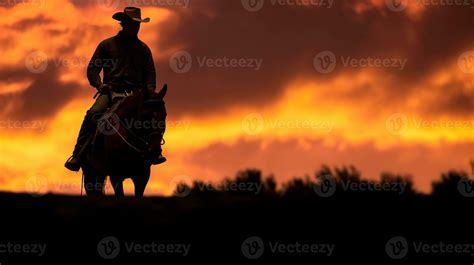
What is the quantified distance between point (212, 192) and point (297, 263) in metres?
1.83

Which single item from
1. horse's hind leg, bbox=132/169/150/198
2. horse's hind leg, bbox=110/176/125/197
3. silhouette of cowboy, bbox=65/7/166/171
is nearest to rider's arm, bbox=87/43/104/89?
silhouette of cowboy, bbox=65/7/166/171

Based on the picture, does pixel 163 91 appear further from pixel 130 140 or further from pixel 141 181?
pixel 141 181

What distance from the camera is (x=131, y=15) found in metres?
21.2

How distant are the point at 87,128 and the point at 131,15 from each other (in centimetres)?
280

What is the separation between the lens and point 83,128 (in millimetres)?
21281

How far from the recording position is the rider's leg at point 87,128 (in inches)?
820

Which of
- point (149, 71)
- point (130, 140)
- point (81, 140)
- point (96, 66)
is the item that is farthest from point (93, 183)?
point (149, 71)

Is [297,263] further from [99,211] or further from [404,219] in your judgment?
[99,211]

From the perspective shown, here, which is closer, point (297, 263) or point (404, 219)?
point (297, 263)

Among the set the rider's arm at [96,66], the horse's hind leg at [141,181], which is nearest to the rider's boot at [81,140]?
the rider's arm at [96,66]

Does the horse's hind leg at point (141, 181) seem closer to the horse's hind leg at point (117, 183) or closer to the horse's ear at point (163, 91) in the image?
the horse's hind leg at point (117, 183)

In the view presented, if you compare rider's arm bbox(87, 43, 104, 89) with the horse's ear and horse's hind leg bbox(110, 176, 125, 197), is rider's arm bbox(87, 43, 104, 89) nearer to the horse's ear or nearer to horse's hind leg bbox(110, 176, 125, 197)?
the horse's ear

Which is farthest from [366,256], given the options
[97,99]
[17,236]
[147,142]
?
[97,99]

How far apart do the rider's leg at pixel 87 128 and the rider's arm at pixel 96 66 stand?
0.51 m
